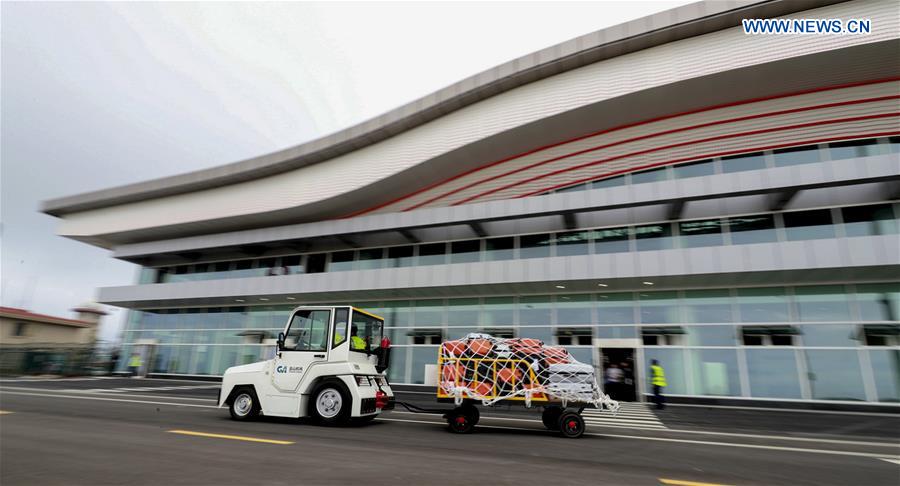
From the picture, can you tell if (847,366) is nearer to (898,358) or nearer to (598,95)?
(898,358)

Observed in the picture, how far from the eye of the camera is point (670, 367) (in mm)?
17438

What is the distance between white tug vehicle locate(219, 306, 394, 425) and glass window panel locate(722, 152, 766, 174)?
17404 millimetres

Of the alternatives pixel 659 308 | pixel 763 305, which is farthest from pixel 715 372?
pixel 763 305

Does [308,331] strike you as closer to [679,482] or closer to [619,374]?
[679,482]

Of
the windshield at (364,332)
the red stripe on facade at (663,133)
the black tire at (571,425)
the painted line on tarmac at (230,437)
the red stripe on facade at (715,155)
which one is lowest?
the painted line on tarmac at (230,437)

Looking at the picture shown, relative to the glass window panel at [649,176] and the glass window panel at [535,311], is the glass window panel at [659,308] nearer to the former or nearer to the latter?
the glass window panel at [535,311]

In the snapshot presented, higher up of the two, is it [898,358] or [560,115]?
[560,115]

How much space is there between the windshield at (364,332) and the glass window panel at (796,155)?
704 inches

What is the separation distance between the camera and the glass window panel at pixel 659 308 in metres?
18.0

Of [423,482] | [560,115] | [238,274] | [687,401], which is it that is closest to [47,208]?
[238,274]

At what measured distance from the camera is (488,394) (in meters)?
9.21

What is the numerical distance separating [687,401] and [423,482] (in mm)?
15584

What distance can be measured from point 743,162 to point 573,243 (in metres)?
7.89

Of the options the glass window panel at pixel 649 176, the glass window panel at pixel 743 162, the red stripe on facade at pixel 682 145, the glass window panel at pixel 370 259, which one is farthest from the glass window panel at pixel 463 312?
the glass window panel at pixel 743 162
